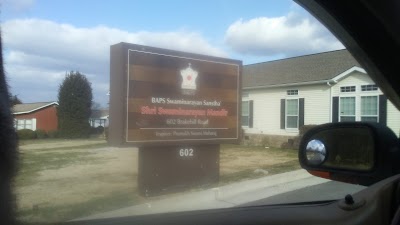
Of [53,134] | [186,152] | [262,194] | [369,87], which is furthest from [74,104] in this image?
[186,152]

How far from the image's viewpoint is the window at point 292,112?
6.45 feet

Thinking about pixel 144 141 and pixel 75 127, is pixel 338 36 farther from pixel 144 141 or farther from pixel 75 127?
pixel 144 141

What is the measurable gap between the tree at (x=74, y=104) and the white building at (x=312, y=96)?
699mm

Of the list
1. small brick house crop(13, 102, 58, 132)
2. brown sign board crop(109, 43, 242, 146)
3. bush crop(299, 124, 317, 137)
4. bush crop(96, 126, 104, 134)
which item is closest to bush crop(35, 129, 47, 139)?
small brick house crop(13, 102, 58, 132)

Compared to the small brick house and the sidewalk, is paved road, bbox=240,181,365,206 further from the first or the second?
the small brick house

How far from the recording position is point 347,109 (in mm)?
1726

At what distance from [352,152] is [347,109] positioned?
10.1 inches

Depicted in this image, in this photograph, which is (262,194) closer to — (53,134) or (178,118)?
(53,134)

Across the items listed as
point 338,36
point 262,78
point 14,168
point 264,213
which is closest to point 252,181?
point 262,78

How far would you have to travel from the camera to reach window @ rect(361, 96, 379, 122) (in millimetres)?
1624

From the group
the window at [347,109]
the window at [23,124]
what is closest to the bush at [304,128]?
the window at [347,109]

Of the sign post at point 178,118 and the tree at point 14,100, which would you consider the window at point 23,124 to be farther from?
the sign post at point 178,118

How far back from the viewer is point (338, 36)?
1539 mm

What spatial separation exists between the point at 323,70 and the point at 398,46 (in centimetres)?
52
